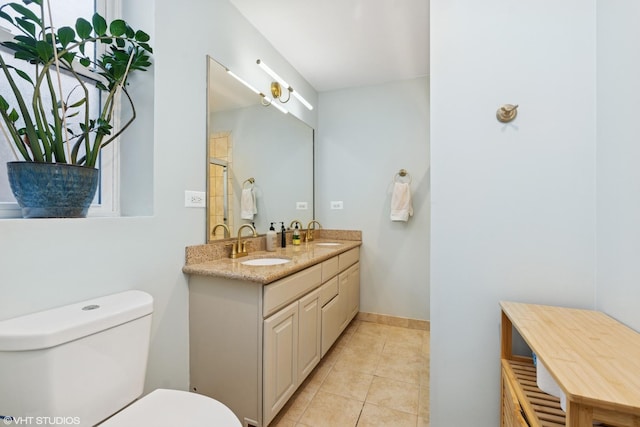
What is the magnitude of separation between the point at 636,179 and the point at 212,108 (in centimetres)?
190

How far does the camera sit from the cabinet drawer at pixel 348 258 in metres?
2.27

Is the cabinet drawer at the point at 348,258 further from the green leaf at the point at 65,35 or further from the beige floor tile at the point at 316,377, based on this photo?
the green leaf at the point at 65,35

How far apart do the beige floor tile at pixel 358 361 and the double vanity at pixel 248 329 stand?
1.25 feet

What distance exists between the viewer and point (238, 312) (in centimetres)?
130

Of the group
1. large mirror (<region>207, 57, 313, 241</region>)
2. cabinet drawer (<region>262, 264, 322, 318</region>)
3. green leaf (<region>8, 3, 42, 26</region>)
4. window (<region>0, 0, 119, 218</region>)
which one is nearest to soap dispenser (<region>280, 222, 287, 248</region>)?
large mirror (<region>207, 57, 313, 241</region>)

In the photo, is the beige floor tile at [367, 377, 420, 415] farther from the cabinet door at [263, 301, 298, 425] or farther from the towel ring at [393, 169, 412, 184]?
the towel ring at [393, 169, 412, 184]

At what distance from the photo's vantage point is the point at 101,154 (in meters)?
1.29

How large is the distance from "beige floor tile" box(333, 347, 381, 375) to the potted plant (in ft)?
5.99

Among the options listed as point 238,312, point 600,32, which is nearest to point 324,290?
point 238,312

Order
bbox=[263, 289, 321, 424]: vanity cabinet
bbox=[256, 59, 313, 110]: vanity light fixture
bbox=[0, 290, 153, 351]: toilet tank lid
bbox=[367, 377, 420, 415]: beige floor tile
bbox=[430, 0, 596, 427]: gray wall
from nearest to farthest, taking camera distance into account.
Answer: bbox=[0, 290, 153, 351]: toilet tank lid → bbox=[430, 0, 596, 427]: gray wall → bbox=[263, 289, 321, 424]: vanity cabinet → bbox=[367, 377, 420, 415]: beige floor tile → bbox=[256, 59, 313, 110]: vanity light fixture

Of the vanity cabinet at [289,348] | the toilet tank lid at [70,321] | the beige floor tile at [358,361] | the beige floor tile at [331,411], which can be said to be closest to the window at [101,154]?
the toilet tank lid at [70,321]

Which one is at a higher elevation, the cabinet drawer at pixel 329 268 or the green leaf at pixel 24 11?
the green leaf at pixel 24 11

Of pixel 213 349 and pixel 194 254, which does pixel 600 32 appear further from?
pixel 213 349

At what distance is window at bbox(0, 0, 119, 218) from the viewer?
98 centimetres
